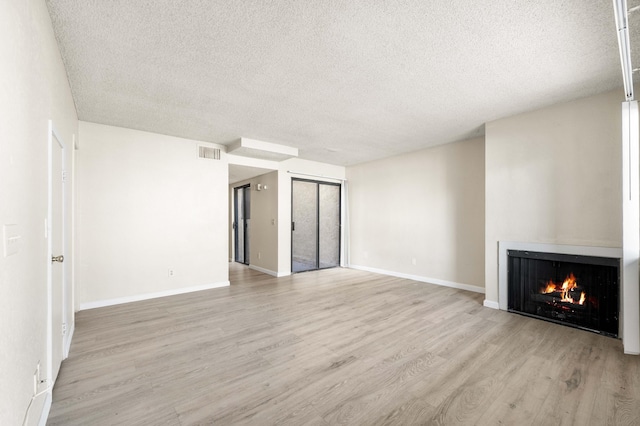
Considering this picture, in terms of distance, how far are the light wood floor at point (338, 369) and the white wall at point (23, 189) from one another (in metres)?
0.63

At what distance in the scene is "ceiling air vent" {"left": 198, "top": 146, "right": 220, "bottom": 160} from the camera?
4.80 m

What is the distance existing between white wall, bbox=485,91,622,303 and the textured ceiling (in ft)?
0.86

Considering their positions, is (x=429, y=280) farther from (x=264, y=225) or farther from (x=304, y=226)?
(x=264, y=225)

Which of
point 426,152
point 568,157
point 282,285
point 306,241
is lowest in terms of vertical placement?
point 282,285

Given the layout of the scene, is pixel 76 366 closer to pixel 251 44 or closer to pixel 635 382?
pixel 251 44

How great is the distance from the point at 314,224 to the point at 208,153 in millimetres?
2894

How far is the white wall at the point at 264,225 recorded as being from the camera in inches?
236

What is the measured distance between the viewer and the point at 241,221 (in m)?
7.67

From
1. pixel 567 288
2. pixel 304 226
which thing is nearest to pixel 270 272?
pixel 304 226

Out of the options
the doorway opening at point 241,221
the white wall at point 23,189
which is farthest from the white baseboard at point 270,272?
the white wall at point 23,189

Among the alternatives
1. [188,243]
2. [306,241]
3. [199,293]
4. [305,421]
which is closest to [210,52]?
[305,421]

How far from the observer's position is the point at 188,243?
15.3 feet

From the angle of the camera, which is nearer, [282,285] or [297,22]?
[297,22]

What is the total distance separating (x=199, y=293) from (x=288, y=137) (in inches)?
118
